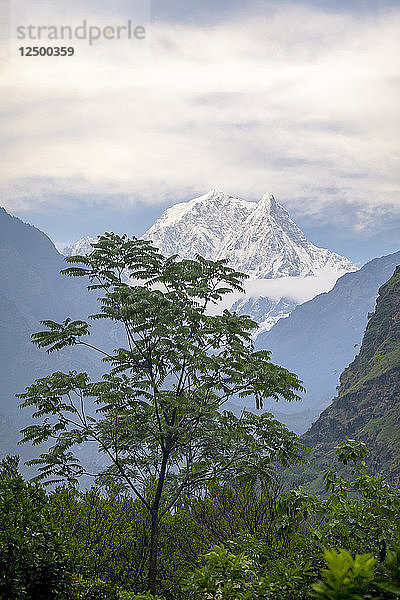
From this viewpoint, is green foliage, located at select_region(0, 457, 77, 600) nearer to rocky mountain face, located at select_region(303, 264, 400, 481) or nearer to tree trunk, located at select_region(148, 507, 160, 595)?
tree trunk, located at select_region(148, 507, 160, 595)

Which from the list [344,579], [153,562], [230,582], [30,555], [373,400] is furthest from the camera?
[373,400]

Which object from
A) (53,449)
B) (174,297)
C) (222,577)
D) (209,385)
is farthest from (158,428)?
(222,577)

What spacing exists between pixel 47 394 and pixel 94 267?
375 cm

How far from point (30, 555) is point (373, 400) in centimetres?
8962

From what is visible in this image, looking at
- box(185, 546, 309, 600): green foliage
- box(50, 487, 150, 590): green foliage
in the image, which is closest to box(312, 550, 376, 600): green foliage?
box(185, 546, 309, 600): green foliage

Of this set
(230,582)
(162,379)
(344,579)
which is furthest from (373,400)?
(344,579)

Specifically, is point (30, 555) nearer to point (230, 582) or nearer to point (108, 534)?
point (230, 582)

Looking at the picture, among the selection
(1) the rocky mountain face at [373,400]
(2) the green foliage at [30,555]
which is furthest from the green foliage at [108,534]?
(1) the rocky mountain face at [373,400]

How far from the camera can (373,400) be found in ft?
288

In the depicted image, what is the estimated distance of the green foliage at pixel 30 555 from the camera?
5984 millimetres

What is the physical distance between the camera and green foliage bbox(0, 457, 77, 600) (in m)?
5.98

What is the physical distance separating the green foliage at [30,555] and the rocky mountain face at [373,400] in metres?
66.6

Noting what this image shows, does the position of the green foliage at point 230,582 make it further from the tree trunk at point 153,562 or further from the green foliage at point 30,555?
the tree trunk at point 153,562

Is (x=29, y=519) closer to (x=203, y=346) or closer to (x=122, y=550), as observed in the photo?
(x=203, y=346)
